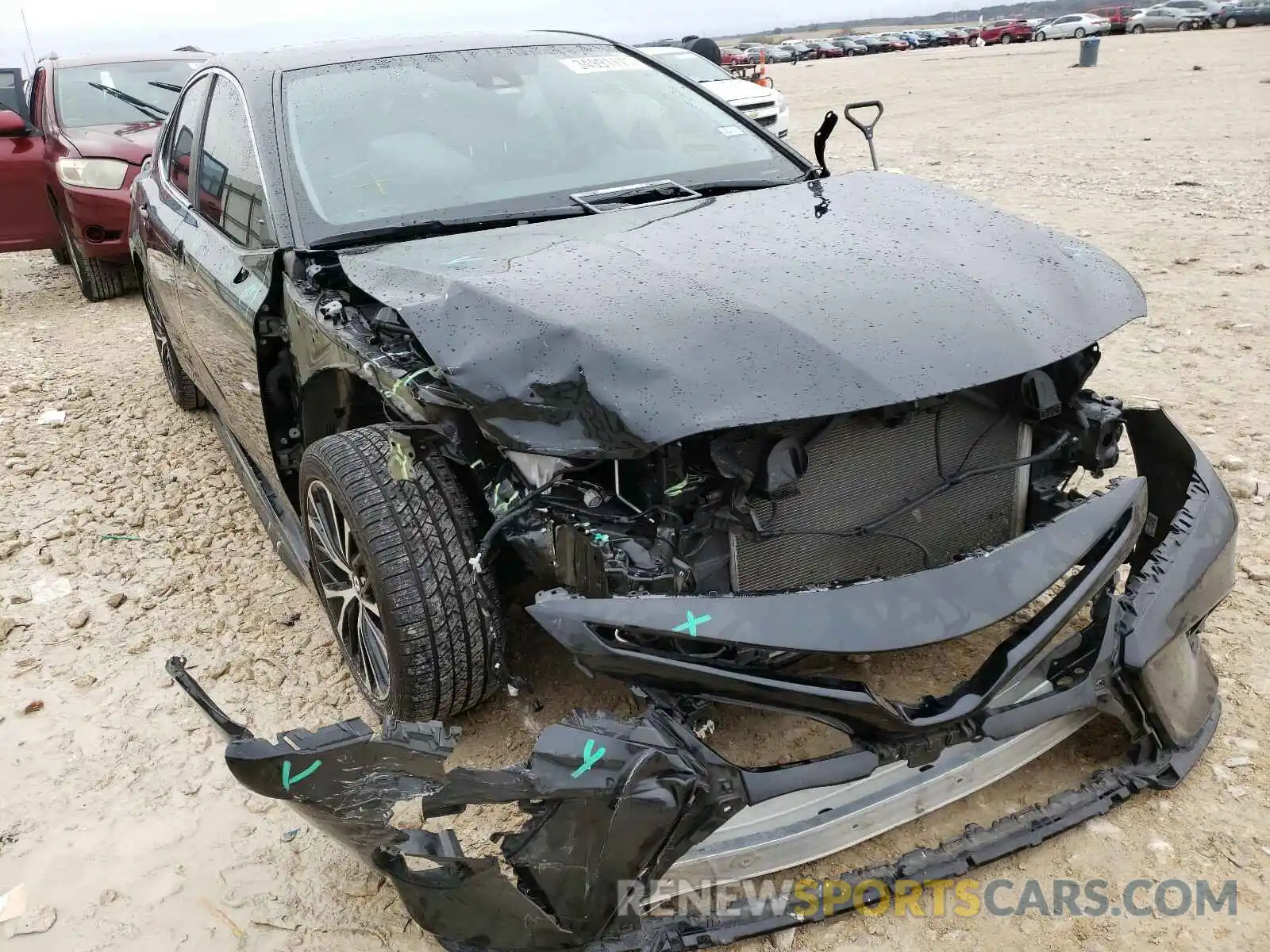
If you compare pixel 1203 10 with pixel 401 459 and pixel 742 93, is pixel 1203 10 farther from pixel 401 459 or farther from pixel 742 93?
pixel 401 459

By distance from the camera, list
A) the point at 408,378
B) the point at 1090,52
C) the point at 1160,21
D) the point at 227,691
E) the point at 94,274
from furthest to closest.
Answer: the point at 1160,21 < the point at 1090,52 < the point at 94,274 < the point at 227,691 < the point at 408,378

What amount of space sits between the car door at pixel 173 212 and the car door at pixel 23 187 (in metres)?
3.52

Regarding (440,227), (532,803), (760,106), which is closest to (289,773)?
(532,803)

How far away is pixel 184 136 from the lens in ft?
12.9

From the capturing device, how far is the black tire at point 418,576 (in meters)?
2.20

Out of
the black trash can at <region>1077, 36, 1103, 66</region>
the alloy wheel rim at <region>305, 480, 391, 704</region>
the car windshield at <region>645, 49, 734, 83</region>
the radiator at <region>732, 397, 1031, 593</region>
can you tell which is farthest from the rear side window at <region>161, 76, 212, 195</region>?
the black trash can at <region>1077, 36, 1103, 66</region>

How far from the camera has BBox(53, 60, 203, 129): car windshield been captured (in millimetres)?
7301

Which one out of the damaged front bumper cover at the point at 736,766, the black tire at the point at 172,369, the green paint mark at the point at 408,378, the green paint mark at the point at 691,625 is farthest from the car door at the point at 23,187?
the green paint mark at the point at 691,625

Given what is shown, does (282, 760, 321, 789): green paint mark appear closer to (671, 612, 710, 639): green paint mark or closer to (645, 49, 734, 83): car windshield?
(671, 612, 710, 639): green paint mark

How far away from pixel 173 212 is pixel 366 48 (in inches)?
44.9

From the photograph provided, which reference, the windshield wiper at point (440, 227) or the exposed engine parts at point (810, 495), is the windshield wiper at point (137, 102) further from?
the exposed engine parts at point (810, 495)

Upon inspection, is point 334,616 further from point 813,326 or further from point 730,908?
point 813,326

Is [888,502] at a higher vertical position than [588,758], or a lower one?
higher

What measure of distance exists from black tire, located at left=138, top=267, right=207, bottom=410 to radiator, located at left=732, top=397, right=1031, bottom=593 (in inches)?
148
